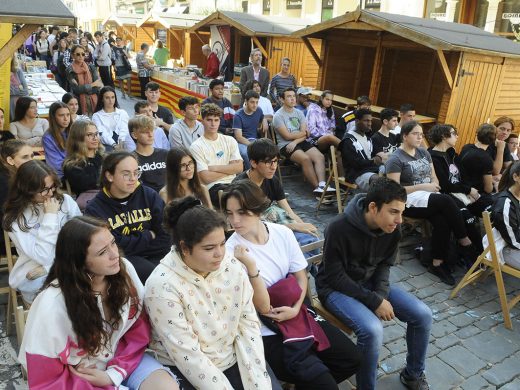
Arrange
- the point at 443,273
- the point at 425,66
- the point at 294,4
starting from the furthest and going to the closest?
the point at 294,4 → the point at 425,66 → the point at 443,273

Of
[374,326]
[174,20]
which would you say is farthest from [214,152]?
[174,20]

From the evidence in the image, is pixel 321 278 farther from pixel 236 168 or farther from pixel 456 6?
pixel 456 6

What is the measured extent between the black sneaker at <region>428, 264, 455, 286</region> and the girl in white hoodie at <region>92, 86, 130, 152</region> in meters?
4.25

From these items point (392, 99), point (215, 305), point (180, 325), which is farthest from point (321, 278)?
point (392, 99)

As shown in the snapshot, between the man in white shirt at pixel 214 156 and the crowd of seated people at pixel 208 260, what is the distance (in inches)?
0.8

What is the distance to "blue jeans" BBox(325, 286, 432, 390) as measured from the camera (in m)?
2.78

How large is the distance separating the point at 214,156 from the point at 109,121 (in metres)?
2.06

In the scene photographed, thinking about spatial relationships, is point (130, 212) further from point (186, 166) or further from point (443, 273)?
point (443, 273)

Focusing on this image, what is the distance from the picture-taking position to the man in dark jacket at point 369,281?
111 inches

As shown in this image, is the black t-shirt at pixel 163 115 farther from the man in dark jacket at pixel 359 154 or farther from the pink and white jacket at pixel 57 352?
the pink and white jacket at pixel 57 352

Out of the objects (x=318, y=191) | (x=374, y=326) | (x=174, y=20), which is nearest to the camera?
(x=374, y=326)

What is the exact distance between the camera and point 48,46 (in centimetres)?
1467

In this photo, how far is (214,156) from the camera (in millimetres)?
4969

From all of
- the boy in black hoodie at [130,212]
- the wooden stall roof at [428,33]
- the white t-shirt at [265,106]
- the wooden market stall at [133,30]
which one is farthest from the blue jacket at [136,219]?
the wooden market stall at [133,30]
